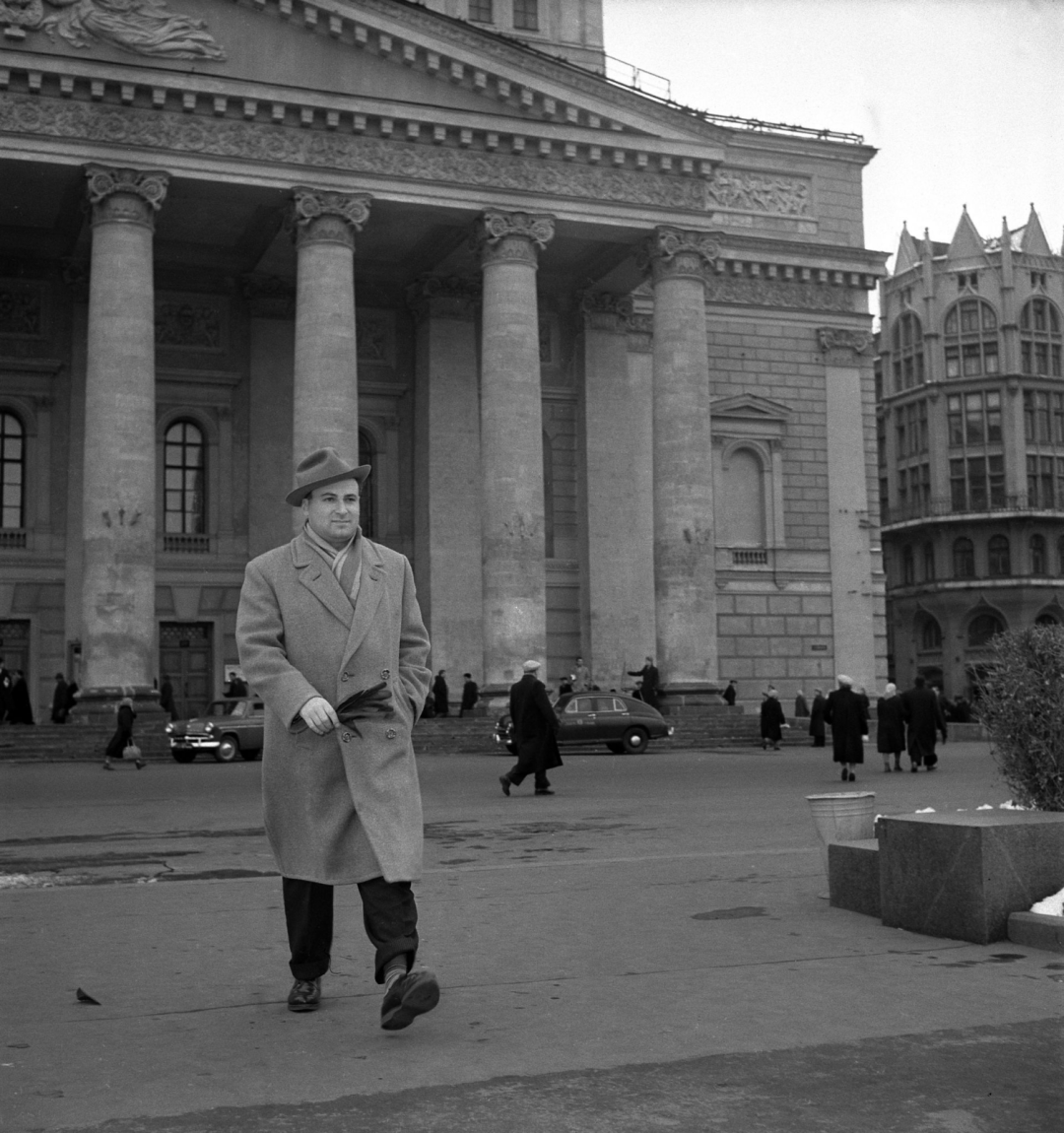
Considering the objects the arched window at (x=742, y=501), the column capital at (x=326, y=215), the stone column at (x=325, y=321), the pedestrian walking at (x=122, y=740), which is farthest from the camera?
the arched window at (x=742, y=501)

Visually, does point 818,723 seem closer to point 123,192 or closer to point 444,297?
point 444,297

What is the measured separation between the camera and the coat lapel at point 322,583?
616 centimetres

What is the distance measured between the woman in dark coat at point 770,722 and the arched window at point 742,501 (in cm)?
1199

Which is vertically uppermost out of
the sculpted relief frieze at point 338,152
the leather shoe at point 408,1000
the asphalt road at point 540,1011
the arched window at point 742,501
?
the sculpted relief frieze at point 338,152

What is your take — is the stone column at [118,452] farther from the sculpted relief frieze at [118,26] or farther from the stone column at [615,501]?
the stone column at [615,501]

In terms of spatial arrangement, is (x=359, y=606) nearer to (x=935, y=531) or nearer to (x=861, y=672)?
(x=861, y=672)

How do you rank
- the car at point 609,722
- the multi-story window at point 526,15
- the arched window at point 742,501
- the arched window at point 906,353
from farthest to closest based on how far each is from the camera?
the arched window at point 906,353
the multi-story window at point 526,15
the arched window at point 742,501
the car at point 609,722

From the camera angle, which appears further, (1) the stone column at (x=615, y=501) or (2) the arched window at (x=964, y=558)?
(2) the arched window at (x=964, y=558)

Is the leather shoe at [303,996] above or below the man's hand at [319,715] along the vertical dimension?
below

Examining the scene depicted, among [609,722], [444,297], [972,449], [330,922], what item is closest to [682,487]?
[609,722]

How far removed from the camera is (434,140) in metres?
37.5

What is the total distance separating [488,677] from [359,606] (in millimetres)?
31048

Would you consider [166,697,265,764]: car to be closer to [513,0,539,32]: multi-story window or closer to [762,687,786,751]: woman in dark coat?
[762,687,786,751]: woman in dark coat

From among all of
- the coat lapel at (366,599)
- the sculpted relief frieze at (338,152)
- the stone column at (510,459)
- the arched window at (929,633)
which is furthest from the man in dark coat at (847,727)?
the arched window at (929,633)
